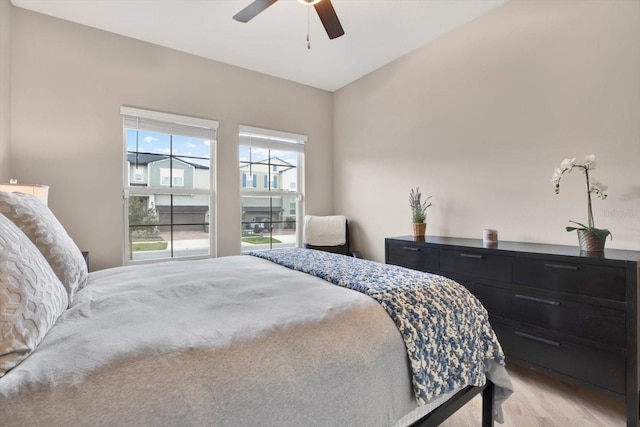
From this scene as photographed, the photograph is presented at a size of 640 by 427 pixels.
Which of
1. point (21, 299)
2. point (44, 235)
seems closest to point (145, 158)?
point (44, 235)

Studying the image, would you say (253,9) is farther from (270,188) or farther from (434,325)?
(434,325)

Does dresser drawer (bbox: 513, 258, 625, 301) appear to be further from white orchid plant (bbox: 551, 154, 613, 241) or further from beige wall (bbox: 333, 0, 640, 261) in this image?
beige wall (bbox: 333, 0, 640, 261)

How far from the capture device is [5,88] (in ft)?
7.45

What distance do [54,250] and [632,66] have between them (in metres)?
3.18

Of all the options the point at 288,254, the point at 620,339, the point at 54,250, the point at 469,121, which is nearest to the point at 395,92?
the point at 469,121

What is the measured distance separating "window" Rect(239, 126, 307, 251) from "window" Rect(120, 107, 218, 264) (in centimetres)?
40

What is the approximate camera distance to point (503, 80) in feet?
8.09

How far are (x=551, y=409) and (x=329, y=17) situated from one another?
2.73 m

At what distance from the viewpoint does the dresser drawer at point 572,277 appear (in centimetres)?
158

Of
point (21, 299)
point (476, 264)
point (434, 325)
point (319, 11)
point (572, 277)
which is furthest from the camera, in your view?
point (476, 264)

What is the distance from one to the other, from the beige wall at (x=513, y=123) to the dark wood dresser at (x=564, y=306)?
0.39 meters

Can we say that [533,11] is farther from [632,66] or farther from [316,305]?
[316,305]

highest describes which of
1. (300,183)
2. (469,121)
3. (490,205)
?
(469,121)

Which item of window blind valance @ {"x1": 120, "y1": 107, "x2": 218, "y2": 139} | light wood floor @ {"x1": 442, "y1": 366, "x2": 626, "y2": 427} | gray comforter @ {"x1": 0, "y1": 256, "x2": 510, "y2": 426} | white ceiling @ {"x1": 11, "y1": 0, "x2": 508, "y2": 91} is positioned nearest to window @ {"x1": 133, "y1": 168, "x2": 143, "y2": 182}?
window blind valance @ {"x1": 120, "y1": 107, "x2": 218, "y2": 139}
